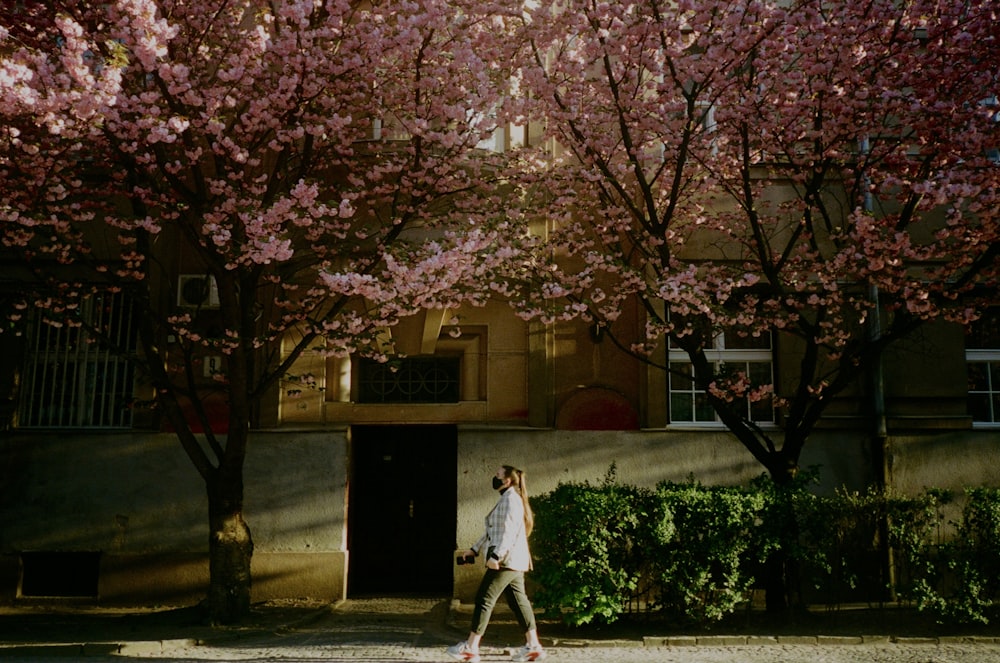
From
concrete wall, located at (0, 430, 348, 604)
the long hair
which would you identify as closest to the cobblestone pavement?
the long hair

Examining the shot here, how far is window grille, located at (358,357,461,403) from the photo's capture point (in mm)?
13156

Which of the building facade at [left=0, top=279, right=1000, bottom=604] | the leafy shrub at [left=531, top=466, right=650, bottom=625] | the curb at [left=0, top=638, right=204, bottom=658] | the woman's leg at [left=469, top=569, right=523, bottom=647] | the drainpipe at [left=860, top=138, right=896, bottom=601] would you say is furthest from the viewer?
the drainpipe at [left=860, top=138, right=896, bottom=601]

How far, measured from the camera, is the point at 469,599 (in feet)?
39.8

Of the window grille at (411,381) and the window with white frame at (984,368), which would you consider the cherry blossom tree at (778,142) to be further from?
the window grille at (411,381)

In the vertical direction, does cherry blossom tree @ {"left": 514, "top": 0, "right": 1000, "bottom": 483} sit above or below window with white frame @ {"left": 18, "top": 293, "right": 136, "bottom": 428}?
above

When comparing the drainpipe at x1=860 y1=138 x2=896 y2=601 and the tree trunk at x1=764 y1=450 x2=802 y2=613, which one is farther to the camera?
the drainpipe at x1=860 y1=138 x2=896 y2=601

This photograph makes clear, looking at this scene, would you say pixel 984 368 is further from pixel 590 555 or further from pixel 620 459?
pixel 590 555

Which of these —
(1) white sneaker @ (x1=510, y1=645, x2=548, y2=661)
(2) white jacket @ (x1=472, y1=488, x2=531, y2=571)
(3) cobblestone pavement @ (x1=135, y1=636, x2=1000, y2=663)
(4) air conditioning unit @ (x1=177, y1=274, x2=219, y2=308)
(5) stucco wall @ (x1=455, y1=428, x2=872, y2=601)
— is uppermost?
(4) air conditioning unit @ (x1=177, y1=274, x2=219, y2=308)

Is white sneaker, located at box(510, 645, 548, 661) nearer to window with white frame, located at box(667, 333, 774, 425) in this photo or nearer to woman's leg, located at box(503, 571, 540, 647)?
woman's leg, located at box(503, 571, 540, 647)

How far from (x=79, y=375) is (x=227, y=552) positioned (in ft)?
15.2

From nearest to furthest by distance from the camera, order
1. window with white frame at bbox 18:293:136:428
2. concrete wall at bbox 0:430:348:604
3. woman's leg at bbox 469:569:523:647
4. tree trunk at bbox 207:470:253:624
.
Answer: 1. woman's leg at bbox 469:569:523:647
2. tree trunk at bbox 207:470:253:624
3. concrete wall at bbox 0:430:348:604
4. window with white frame at bbox 18:293:136:428

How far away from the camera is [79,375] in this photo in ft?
42.8

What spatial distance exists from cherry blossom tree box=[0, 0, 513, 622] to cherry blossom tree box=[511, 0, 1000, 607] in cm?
120

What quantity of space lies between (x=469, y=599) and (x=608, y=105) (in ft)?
22.6
